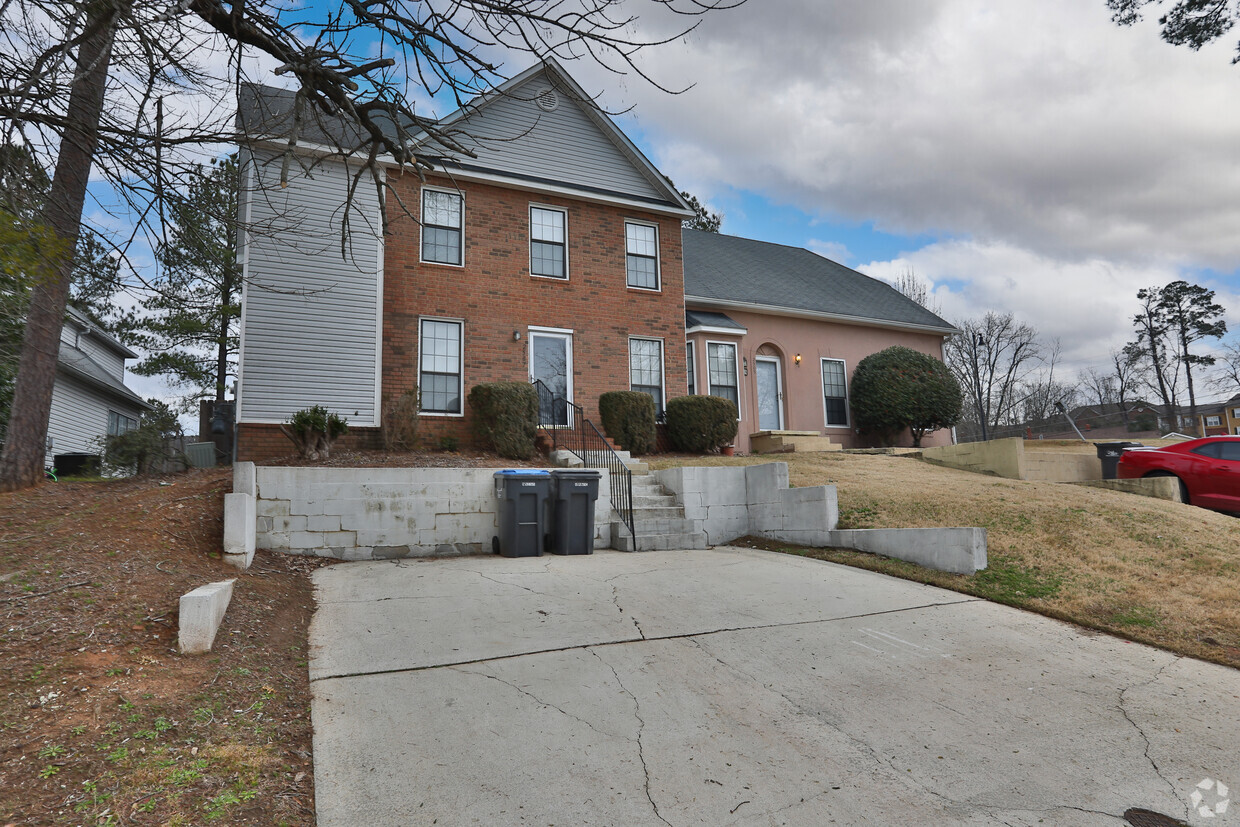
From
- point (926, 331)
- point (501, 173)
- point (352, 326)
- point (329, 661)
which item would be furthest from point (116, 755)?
point (926, 331)

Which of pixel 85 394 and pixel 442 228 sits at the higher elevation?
pixel 442 228

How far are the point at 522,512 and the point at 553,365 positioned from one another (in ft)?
20.6

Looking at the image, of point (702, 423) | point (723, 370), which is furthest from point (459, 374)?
point (723, 370)

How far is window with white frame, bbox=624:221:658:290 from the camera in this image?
50.9 feet

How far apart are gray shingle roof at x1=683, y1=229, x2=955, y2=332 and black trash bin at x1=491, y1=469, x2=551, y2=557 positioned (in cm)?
932

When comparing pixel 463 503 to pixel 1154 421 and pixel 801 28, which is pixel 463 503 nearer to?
pixel 801 28

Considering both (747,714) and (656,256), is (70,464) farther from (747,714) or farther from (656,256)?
(747,714)

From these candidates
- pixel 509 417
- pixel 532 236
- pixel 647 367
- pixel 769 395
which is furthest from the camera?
pixel 769 395

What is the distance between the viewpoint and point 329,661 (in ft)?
15.1

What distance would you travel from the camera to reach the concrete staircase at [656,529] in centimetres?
915

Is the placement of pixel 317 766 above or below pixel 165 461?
below

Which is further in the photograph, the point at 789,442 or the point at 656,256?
the point at 789,442

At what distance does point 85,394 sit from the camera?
65.6 feet

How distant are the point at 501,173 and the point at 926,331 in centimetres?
1322
